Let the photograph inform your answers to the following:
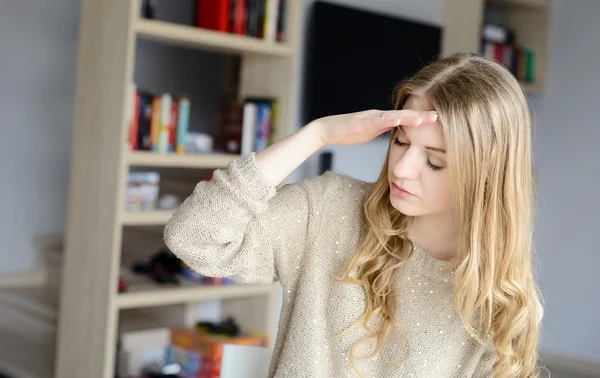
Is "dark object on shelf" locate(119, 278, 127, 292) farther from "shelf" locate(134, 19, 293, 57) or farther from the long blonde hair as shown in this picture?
the long blonde hair

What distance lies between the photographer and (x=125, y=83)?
2844 millimetres

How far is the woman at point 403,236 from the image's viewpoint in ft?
4.60

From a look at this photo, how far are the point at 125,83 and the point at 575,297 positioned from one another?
312cm

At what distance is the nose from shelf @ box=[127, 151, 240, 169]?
1668mm

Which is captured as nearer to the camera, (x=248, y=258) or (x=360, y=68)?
(x=248, y=258)

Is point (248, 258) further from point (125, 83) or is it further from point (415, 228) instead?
point (125, 83)

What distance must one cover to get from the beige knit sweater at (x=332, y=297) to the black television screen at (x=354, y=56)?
2.19m

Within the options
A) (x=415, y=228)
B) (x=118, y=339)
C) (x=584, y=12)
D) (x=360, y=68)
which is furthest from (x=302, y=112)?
(x=415, y=228)

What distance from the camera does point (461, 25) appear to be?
459cm

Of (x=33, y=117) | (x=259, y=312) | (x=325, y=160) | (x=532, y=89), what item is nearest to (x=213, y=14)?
(x=325, y=160)

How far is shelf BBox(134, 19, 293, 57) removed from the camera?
2.92 m

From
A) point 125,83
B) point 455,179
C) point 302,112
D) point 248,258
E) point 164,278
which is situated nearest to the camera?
point 455,179

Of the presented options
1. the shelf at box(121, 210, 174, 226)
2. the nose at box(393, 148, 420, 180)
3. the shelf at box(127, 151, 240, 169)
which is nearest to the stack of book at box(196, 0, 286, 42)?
the shelf at box(127, 151, 240, 169)

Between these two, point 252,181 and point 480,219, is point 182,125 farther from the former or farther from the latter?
point 480,219
